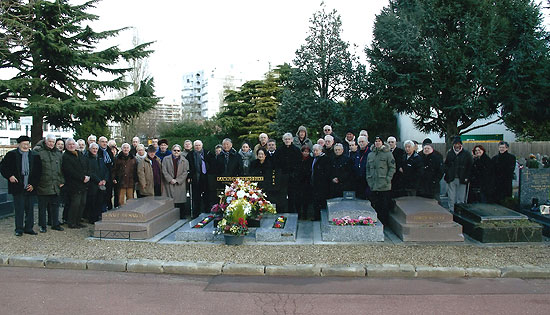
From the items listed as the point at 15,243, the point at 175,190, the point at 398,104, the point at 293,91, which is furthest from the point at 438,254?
the point at 293,91

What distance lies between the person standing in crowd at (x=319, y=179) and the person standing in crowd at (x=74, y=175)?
5383 millimetres

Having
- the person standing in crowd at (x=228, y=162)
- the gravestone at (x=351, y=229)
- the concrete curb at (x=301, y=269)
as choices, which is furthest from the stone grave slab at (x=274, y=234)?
the person standing in crowd at (x=228, y=162)

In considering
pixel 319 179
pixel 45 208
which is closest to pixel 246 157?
pixel 319 179

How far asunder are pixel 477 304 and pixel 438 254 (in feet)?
6.90

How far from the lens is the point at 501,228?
8141mm

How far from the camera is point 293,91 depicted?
70.2 ft

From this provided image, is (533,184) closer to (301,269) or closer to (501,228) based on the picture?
(501,228)

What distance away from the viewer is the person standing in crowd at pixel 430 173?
9.62 m

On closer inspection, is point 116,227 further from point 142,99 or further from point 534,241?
point 142,99

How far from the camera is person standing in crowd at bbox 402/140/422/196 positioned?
964cm

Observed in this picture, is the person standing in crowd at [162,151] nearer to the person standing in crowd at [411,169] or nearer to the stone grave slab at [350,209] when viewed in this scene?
the stone grave slab at [350,209]

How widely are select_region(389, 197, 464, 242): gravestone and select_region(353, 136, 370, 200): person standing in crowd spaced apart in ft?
5.77

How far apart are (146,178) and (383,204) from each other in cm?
582

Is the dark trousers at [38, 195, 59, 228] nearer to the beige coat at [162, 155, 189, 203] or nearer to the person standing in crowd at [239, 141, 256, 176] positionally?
the beige coat at [162, 155, 189, 203]
